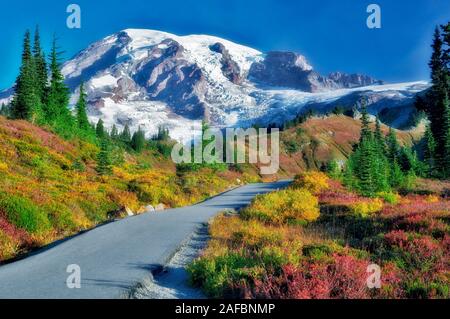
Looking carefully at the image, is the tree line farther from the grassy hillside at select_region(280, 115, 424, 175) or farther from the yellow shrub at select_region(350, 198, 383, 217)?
the grassy hillside at select_region(280, 115, 424, 175)

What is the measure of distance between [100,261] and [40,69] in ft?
190

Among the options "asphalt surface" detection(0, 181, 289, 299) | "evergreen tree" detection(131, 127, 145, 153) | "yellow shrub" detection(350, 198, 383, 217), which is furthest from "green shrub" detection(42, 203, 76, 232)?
"evergreen tree" detection(131, 127, 145, 153)

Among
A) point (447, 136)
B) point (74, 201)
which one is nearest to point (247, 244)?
point (74, 201)

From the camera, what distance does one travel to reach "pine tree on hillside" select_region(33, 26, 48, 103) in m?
57.5

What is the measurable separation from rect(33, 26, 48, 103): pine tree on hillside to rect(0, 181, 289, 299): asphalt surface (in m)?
47.0

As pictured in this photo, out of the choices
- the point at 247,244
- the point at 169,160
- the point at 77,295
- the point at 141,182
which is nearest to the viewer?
the point at 77,295

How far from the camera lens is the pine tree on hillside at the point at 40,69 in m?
57.5

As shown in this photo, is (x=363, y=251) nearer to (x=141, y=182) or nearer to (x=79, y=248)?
(x=79, y=248)

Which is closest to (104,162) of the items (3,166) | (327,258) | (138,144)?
(3,166)

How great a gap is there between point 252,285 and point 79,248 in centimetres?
634

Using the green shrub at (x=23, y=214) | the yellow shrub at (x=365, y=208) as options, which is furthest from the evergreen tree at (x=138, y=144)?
the green shrub at (x=23, y=214)

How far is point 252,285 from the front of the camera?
26.5 ft

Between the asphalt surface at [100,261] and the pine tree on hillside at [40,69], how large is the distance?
47.0 meters

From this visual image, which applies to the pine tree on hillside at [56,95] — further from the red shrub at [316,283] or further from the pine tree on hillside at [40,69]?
the red shrub at [316,283]
